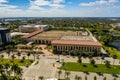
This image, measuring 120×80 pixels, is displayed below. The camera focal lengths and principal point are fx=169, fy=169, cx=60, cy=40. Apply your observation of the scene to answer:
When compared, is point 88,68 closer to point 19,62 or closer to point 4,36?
point 19,62

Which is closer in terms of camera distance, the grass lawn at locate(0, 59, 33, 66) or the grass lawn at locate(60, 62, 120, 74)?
the grass lawn at locate(60, 62, 120, 74)

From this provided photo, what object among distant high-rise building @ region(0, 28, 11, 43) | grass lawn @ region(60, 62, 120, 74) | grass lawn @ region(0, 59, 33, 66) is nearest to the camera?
grass lawn @ region(60, 62, 120, 74)

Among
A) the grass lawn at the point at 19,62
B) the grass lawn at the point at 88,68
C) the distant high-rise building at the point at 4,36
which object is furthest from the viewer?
the distant high-rise building at the point at 4,36

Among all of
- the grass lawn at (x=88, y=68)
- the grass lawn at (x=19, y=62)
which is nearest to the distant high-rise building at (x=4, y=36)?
the grass lawn at (x=19, y=62)

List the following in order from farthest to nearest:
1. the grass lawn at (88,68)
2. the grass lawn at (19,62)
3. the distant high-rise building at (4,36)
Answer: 1. the distant high-rise building at (4,36)
2. the grass lawn at (19,62)
3. the grass lawn at (88,68)

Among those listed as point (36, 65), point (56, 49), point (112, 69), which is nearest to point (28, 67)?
point (36, 65)

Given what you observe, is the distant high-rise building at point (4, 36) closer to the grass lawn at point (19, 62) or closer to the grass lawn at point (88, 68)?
the grass lawn at point (19, 62)

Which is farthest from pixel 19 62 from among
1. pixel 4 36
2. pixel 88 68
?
pixel 4 36

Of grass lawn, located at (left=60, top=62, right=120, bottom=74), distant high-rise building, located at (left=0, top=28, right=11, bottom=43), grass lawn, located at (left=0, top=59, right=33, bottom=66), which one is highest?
distant high-rise building, located at (left=0, top=28, right=11, bottom=43)

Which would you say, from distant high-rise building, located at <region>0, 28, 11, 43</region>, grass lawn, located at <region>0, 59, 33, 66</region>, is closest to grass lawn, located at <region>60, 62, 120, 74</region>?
grass lawn, located at <region>0, 59, 33, 66</region>

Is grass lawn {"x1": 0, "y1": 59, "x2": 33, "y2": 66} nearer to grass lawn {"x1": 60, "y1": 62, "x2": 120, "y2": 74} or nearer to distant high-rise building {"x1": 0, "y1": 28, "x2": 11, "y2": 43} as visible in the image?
grass lawn {"x1": 60, "y1": 62, "x2": 120, "y2": 74}
